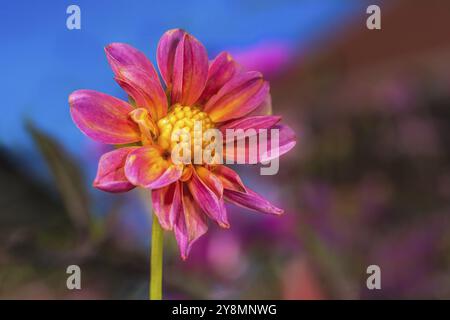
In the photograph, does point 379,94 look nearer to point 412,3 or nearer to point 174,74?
point 412,3

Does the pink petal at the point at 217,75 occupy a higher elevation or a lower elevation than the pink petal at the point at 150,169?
higher

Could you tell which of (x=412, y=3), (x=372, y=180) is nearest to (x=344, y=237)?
(x=372, y=180)

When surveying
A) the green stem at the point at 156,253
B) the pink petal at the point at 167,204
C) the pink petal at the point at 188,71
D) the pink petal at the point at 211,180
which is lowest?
the green stem at the point at 156,253
